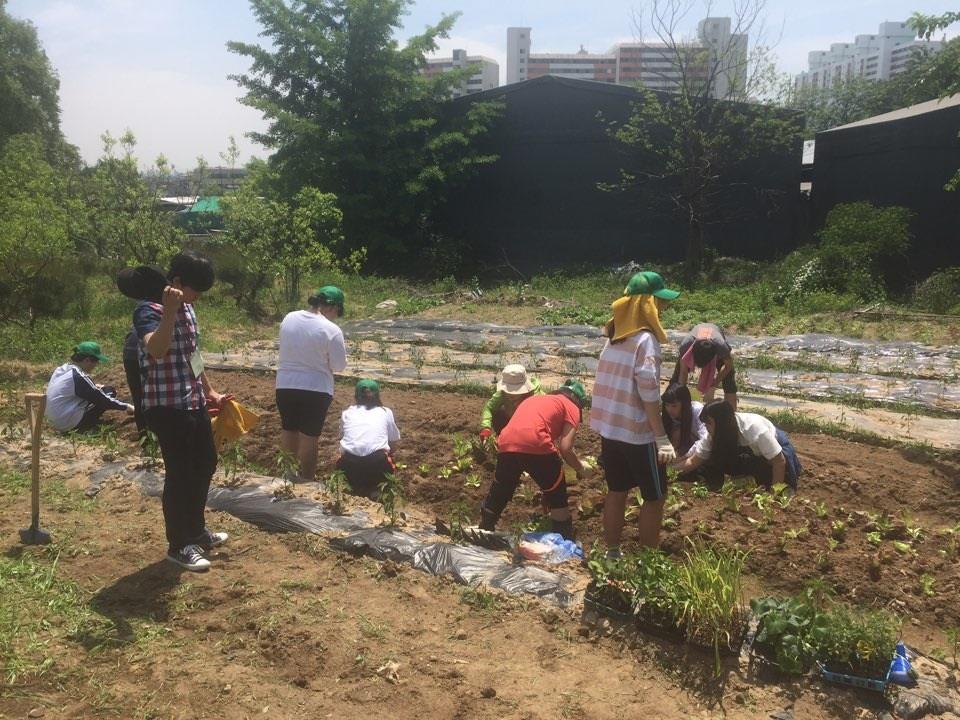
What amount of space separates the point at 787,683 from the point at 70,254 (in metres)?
12.5

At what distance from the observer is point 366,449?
5.25 meters

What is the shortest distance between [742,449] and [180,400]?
11.2 feet

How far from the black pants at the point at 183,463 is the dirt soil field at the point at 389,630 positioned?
0.21 metres

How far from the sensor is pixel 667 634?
124 inches

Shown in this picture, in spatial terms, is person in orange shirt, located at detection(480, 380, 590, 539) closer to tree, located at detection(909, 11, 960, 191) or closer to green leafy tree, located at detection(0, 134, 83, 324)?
tree, located at detection(909, 11, 960, 191)

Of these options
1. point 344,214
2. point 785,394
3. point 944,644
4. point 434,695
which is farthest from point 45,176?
point 944,644

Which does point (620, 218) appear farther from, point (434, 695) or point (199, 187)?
point (434, 695)

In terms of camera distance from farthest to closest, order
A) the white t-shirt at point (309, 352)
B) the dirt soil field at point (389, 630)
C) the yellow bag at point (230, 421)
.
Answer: the white t-shirt at point (309, 352)
the yellow bag at point (230, 421)
the dirt soil field at point (389, 630)

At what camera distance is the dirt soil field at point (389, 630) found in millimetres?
2814

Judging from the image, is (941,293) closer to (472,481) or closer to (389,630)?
(472,481)

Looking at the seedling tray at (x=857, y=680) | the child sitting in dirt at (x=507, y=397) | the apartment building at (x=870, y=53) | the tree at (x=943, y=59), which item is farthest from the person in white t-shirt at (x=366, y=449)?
the apartment building at (x=870, y=53)

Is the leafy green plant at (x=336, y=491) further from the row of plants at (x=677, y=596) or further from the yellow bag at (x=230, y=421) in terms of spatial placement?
the row of plants at (x=677, y=596)

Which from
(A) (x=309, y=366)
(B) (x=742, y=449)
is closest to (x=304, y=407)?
(A) (x=309, y=366)

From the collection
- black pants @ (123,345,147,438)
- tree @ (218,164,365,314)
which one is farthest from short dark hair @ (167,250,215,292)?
tree @ (218,164,365,314)
